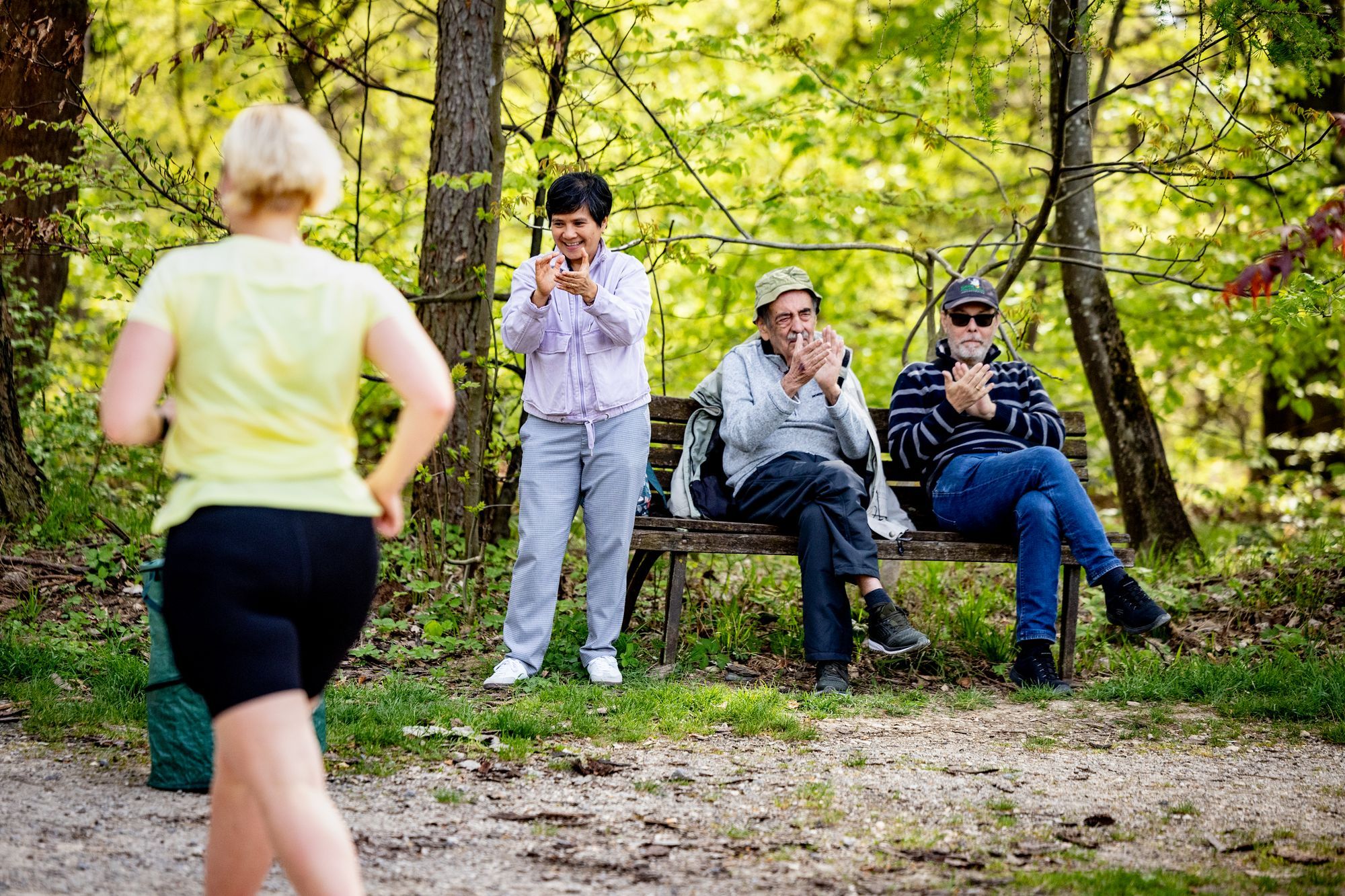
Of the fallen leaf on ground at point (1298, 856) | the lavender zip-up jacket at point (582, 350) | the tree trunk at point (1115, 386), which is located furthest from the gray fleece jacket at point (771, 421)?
the tree trunk at point (1115, 386)

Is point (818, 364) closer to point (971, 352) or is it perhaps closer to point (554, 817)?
point (971, 352)

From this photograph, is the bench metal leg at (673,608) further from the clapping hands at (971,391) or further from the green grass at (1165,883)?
the green grass at (1165,883)

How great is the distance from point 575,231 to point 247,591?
125 inches

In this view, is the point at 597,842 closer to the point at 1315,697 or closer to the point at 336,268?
the point at 336,268

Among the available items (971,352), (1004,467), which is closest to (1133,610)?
(1004,467)

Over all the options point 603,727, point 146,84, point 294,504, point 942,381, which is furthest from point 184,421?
point 146,84

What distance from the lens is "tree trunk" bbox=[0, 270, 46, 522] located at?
243 inches

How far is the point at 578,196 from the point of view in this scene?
489 cm

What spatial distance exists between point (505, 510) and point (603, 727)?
9.35ft

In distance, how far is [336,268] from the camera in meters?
2.07

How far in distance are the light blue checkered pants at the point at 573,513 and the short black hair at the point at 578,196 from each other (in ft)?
2.72

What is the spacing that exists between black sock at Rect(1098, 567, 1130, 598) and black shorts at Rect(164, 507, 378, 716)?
12.9ft

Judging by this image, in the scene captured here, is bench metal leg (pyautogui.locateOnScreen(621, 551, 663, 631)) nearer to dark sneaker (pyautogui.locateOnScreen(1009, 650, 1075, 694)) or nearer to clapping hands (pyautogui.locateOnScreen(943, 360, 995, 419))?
clapping hands (pyautogui.locateOnScreen(943, 360, 995, 419))

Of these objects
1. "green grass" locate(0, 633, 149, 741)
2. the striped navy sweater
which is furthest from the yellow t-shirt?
the striped navy sweater
